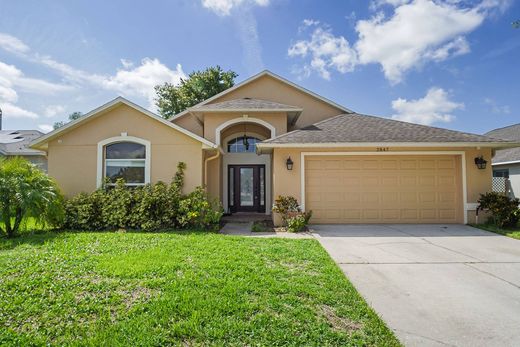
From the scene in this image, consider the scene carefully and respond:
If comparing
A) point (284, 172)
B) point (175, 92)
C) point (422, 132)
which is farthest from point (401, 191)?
point (175, 92)

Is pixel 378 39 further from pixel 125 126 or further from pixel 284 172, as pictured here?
→ pixel 125 126

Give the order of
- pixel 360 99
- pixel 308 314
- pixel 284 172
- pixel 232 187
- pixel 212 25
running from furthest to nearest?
pixel 360 99 < pixel 232 187 < pixel 212 25 < pixel 284 172 < pixel 308 314

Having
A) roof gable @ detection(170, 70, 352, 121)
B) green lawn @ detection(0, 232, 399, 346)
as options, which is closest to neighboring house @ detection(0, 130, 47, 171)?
roof gable @ detection(170, 70, 352, 121)

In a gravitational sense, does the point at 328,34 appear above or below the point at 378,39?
above

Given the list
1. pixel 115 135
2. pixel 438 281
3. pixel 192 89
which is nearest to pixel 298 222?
pixel 438 281

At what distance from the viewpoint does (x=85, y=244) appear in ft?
20.3

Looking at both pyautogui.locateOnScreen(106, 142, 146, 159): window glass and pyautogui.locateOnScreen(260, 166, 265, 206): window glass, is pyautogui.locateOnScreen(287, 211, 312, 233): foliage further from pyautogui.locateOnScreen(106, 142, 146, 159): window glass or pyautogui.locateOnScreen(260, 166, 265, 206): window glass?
pyautogui.locateOnScreen(106, 142, 146, 159): window glass

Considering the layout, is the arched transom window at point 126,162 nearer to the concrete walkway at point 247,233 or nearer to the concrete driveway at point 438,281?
the concrete walkway at point 247,233

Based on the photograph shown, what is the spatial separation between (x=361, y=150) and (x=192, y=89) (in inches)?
833

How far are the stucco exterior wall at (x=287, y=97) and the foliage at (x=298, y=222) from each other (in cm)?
644

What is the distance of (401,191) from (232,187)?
7877 mm

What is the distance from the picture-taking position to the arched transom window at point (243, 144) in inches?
534

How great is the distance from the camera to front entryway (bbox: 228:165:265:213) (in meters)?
13.5

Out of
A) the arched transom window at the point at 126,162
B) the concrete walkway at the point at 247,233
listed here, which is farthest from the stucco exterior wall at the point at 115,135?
the concrete walkway at the point at 247,233
